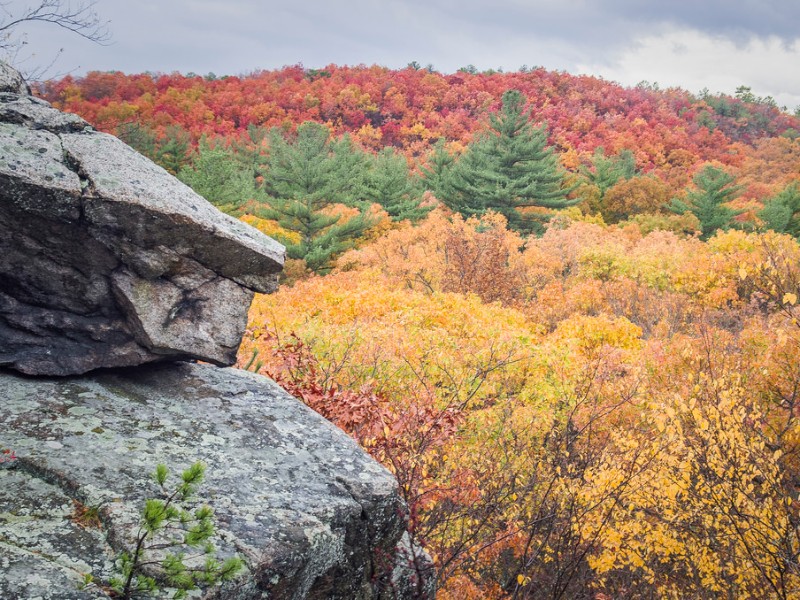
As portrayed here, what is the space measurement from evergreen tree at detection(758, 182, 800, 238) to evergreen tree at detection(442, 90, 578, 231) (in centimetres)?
1161

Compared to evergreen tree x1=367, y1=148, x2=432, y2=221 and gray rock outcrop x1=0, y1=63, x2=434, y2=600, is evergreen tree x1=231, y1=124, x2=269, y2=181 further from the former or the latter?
gray rock outcrop x1=0, y1=63, x2=434, y2=600

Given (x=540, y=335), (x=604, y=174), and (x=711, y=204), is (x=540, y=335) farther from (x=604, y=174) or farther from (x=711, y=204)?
(x=604, y=174)

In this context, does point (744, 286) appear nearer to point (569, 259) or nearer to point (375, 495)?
point (569, 259)

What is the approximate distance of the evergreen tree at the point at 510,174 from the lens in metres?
38.2

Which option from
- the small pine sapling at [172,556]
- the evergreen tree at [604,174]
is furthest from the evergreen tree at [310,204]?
the small pine sapling at [172,556]

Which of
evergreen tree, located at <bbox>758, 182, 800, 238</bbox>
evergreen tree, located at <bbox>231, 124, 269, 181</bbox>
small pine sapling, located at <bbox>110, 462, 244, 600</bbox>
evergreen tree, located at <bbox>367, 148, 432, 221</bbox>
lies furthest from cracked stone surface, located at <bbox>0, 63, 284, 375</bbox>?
evergreen tree, located at <bbox>231, 124, 269, 181</bbox>

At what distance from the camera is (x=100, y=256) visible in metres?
4.63

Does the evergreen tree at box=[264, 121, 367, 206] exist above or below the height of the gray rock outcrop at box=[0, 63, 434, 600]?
above

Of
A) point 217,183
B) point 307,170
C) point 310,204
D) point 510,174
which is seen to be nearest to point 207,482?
point 310,204

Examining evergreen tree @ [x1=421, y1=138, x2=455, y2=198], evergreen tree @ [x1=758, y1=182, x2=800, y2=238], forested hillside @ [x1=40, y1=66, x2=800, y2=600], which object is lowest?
forested hillside @ [x1=40, y1=66, x2=800, y2=600]

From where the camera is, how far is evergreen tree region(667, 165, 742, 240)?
129 ft

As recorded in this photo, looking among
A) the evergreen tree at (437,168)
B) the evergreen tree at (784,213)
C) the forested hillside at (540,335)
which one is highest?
the evergreen tree at (784,213)

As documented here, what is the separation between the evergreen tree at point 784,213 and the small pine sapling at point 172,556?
40870 millimetres

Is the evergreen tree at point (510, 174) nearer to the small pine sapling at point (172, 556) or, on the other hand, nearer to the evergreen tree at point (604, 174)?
the evergreen tree at point (604, 174)
